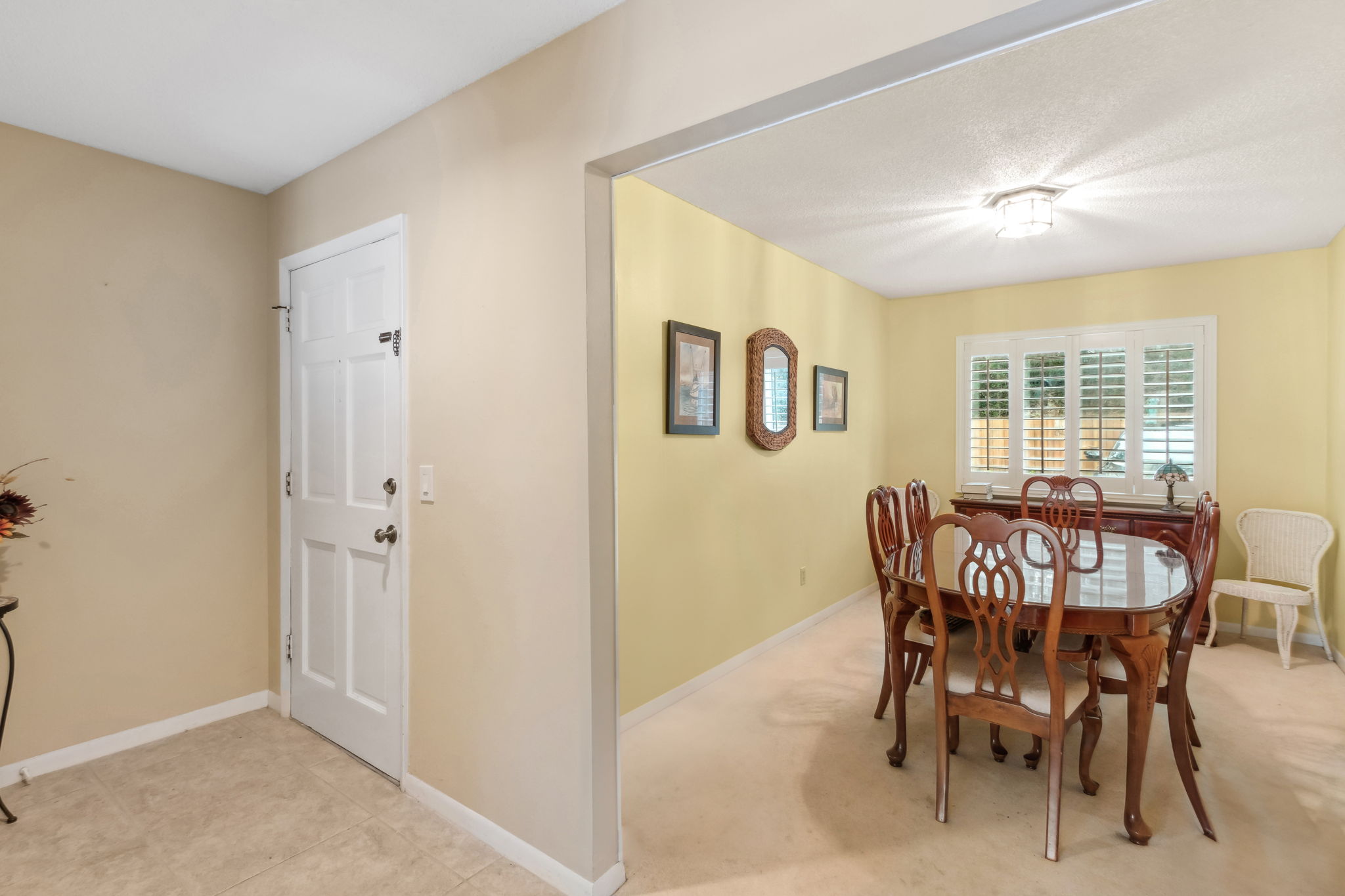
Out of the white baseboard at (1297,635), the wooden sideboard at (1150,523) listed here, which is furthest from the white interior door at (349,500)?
the white baseboard at (1297,635)

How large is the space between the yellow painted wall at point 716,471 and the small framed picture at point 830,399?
0.19 ft

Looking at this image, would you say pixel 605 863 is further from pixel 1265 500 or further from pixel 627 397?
pixel 1265 500

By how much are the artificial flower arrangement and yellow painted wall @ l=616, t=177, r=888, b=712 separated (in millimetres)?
2040

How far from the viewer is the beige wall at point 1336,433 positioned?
361 cm

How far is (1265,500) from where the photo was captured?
4.16 m

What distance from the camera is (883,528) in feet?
9.82

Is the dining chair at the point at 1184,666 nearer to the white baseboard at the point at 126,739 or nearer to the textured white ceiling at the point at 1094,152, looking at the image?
the textured white ceiling at the point at 1094,152

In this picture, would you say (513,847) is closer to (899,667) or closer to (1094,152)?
(899,667)

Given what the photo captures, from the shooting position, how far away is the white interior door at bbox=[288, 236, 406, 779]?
242cm

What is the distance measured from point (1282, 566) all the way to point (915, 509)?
2.47 metres

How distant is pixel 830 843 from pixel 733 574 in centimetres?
161

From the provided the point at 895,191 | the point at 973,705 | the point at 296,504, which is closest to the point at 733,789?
the point at 973,705

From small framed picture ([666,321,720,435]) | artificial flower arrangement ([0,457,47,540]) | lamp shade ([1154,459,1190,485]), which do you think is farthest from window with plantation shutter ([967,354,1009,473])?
artificial flower arrangement ([0,457,47,540])

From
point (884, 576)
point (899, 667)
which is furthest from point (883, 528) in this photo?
point (899, 667)
